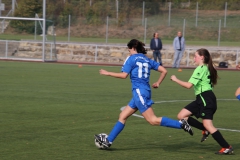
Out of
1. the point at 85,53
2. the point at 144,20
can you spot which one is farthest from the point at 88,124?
the point at 144,20

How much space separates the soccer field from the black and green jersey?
1.00 m

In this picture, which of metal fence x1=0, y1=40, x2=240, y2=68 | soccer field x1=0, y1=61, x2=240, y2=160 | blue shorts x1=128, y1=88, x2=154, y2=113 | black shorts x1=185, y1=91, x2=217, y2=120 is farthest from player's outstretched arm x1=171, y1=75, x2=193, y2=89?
metal fence x1=0, y1=40, x2=240, y2=68

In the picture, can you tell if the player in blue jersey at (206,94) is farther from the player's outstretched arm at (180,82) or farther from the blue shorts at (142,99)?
the blue shorts at (142,99)

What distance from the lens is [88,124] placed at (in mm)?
11695

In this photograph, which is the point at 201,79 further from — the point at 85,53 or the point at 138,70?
the point at 85,53

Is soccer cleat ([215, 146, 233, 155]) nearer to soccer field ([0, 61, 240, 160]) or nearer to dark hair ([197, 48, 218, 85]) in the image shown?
soccer field ([0, 61, 240, 160])

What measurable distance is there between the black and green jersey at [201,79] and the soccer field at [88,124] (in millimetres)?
1000

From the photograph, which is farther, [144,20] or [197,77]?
[144,20]

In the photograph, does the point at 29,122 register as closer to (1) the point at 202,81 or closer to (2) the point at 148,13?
(1) the point at 202,81

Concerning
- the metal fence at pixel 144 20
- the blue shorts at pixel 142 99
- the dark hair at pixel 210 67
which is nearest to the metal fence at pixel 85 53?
the metal fence at pixel 144 20

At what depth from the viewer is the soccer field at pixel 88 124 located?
8859 millimetres

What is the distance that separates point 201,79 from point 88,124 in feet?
11.3

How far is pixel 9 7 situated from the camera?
4647 centimetres

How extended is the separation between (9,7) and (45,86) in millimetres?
28200
